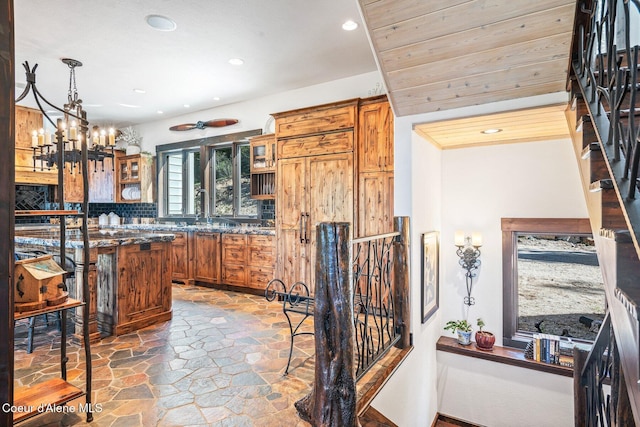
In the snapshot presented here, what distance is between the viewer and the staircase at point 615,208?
3.18 feet

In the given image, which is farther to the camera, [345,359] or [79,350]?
[79,350]

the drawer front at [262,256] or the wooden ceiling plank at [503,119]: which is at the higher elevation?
the wooden ceiling plank at [503,119]

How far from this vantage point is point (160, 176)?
6.87 metres

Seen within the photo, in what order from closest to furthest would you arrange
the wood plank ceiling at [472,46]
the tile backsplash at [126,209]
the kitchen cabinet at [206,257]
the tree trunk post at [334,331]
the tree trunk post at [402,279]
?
the tree trunk post at [334,331] < the wood plank ceiling at [472,46] < the tree trunk post at [402,279] < the kitchen cabinet at [206,257] < the tile backsplash at [126,209]

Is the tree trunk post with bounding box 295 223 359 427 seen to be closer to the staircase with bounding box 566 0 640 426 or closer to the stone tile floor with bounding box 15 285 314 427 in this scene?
the stone tile floor with bounding box 15 285 314 427

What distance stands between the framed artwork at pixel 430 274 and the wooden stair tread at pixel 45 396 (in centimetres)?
276

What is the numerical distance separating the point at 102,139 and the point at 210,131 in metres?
2.14

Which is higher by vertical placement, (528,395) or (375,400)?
(375,400)

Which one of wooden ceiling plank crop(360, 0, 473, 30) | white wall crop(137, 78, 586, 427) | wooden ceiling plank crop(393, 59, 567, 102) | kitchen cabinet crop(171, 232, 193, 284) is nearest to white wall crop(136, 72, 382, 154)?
white wall crop(137, 78, 586, 427)

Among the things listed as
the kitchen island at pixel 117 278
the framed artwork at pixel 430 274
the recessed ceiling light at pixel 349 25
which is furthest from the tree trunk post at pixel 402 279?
the kitchen island at pixel 117 278

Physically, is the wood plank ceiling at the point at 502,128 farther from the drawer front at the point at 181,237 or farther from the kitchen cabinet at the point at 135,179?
the kitchen cabinet at the point at 135,179

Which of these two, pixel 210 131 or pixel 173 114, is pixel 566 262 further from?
pixel 173 114

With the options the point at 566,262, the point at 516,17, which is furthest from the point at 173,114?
the point at 566,262

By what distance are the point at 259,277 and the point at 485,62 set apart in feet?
12.7
